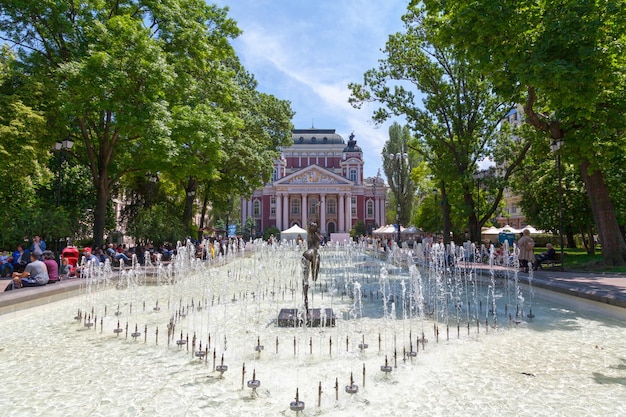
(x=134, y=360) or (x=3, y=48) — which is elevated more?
(x=3, y=48)

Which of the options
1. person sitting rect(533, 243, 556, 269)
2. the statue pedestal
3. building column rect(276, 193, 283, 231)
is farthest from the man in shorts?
building column rect(276, 193, 283, 231)

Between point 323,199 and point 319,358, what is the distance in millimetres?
66053

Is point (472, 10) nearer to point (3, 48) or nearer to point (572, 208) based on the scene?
point (572, 208)

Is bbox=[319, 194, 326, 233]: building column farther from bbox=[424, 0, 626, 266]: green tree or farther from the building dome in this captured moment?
bbox=[424, 0, 626, 266]: green tree

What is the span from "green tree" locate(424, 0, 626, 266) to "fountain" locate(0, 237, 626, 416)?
6444 mm

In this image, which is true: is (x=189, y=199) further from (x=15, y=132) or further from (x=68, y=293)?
(x=68, y=293)

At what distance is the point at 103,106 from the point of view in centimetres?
1467

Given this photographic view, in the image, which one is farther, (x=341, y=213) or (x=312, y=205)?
(x=312, y=205)

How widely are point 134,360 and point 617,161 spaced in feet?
75.7

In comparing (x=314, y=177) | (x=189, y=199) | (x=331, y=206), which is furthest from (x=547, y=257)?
(x=331, y=206)

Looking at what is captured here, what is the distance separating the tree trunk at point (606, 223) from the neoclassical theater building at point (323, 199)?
5273 cm

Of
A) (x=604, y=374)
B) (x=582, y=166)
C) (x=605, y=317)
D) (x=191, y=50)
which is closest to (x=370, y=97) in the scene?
(x=191, y=50)

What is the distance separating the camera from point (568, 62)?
1212 cm

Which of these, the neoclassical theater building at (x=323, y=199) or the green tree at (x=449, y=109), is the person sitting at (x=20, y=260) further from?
the neoclassical theater building at (x=323, y=199)
